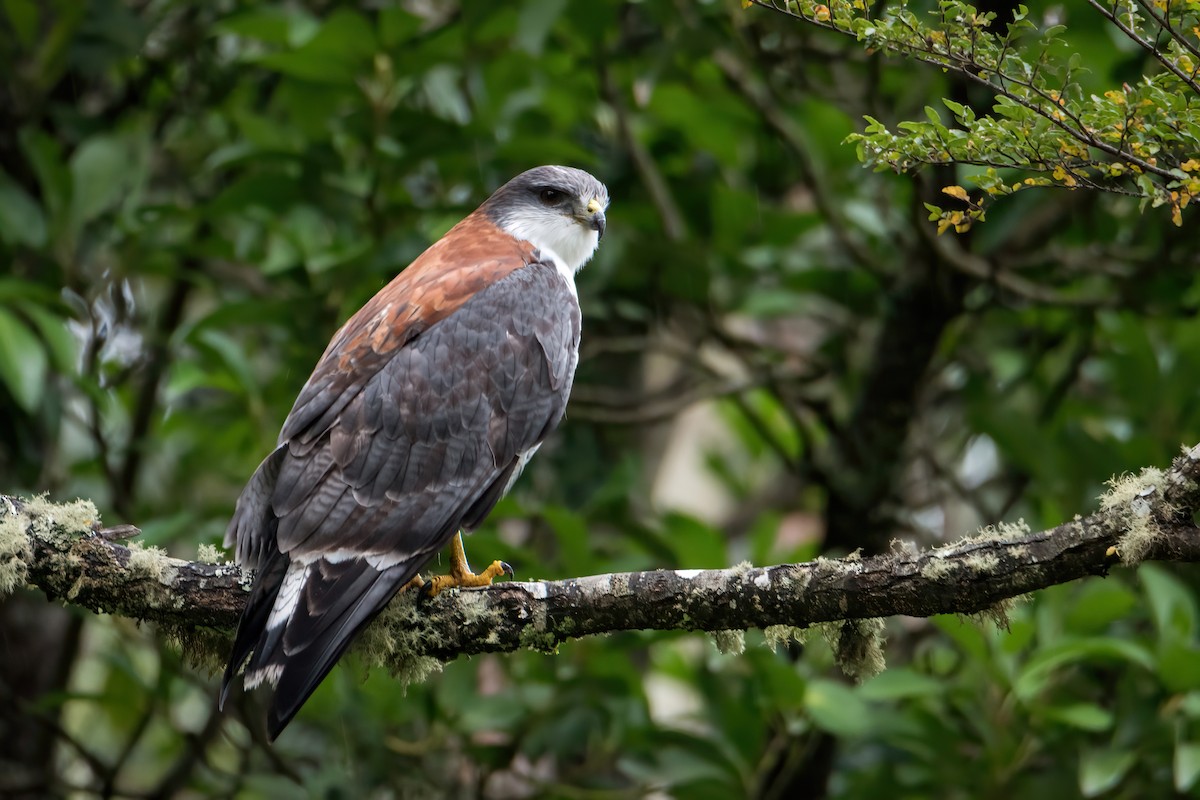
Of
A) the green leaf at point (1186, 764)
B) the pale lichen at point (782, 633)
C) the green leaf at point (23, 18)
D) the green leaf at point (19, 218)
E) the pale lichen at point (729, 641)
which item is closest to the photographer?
the pale lichen at point (782, 633)

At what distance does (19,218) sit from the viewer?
5359mm

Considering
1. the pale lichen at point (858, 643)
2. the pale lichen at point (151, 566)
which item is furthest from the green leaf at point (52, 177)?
the pale lichen at point (858, 643)

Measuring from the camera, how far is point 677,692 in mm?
8812

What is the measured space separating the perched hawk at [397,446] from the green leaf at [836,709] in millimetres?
1524

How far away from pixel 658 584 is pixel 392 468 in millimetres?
1016

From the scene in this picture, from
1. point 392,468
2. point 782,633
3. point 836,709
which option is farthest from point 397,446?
point 836,709

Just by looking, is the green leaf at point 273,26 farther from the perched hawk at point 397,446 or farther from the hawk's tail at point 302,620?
the hawk's tail at point 302,620

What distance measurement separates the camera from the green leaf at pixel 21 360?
4521 millimetres

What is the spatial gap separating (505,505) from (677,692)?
4126 millimetres

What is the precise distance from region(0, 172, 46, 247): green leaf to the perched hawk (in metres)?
1.84

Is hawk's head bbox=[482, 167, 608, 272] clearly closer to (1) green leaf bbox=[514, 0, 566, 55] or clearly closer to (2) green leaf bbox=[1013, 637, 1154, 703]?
(1) green leaf bbox=[514, 0, 566, 55]

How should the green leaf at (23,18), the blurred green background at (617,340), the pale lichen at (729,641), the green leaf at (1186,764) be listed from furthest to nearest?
the green leaf at (23,18) → the blurred green background at (617,340) → the green leaf at (1186,764) → the pale lichen at (729,641)

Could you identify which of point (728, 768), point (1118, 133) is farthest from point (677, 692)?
point (1118, 133)

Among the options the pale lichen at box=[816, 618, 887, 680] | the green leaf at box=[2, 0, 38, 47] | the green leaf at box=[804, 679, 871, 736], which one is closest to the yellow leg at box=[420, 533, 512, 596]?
the pale lichen at box=[816, 618, 887, 680]
